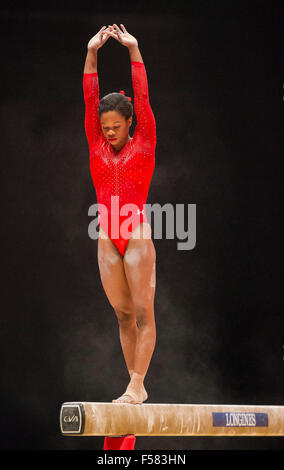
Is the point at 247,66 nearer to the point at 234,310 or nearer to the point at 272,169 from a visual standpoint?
the point at 272,169

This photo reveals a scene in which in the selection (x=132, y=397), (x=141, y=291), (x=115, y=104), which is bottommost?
(x=132, y=397)

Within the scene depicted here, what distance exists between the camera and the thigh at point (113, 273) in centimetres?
368

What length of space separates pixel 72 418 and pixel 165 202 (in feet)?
10.8

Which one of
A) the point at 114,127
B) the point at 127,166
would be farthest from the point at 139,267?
the point at 114,127

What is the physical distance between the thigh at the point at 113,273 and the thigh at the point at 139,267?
53 mm

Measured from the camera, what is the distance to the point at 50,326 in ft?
19.7

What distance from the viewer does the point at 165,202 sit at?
20.4 ft

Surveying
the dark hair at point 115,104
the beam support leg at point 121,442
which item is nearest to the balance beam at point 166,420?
the beam support leg at point 121,442

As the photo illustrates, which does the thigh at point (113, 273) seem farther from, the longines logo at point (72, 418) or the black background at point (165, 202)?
the black background at point (165, 202)

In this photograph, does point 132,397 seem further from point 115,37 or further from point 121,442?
point 115,37

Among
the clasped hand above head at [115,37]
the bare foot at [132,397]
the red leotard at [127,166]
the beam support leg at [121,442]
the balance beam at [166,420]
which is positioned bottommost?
the beam support leg at [121,442]

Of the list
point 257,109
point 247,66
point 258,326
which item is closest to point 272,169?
point 257,109

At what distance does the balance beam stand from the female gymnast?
6.9 inches

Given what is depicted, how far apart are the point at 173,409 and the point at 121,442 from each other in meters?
0.32
